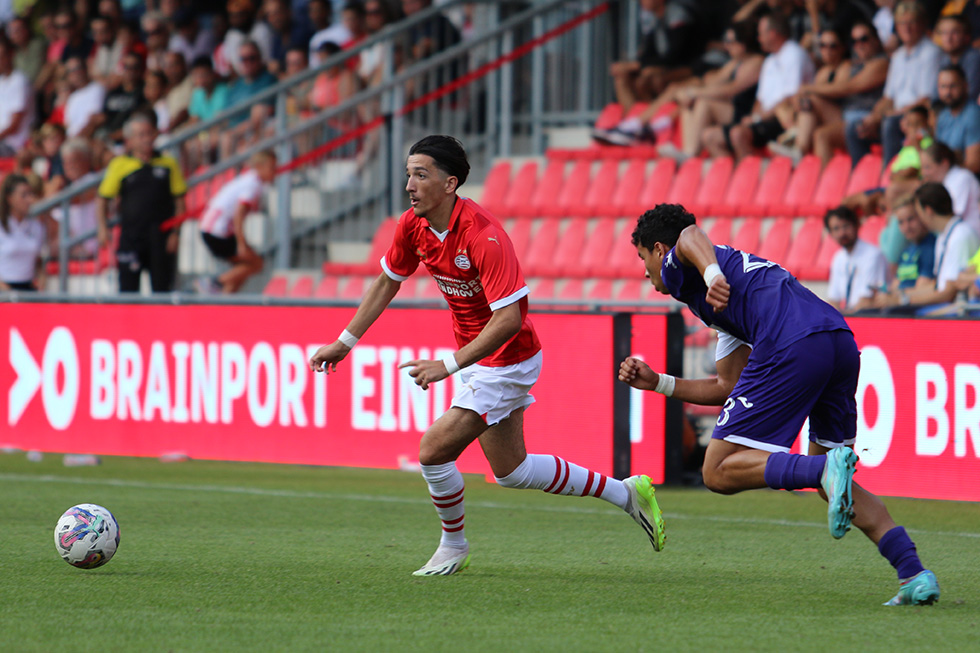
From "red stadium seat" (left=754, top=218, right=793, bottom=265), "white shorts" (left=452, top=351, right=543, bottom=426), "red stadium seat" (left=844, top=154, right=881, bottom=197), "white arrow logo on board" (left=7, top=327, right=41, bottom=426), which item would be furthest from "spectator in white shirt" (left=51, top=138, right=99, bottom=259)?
"white shorts" (left=452, top=351, right=543, bottom=426)

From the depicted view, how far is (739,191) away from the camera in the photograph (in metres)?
13.7

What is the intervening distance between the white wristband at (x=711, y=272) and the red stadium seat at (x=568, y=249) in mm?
8572

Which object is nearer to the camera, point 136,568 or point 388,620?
point 388,620

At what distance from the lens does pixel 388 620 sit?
206 inches

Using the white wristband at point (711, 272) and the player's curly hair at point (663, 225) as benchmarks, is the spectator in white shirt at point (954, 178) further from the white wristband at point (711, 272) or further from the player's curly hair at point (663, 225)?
the white wristband at point (711, 272)

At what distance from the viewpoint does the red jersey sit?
19.9 ft

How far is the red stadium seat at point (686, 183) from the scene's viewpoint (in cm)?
1394

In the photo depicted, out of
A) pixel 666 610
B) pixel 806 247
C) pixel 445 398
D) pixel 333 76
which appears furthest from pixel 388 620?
pixel 333 76

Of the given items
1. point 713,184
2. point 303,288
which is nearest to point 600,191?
point 713,184

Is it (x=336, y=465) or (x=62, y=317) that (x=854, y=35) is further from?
(x=62, y=317)

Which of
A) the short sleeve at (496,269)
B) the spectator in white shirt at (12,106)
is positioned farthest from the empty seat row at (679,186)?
the spectator in white shirt at (12,106)

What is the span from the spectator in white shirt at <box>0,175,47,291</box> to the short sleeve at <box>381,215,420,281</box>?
910cm

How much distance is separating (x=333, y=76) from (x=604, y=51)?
323 cm

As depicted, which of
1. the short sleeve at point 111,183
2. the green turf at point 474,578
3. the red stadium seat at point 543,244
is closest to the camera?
the green turf at point 474,578
